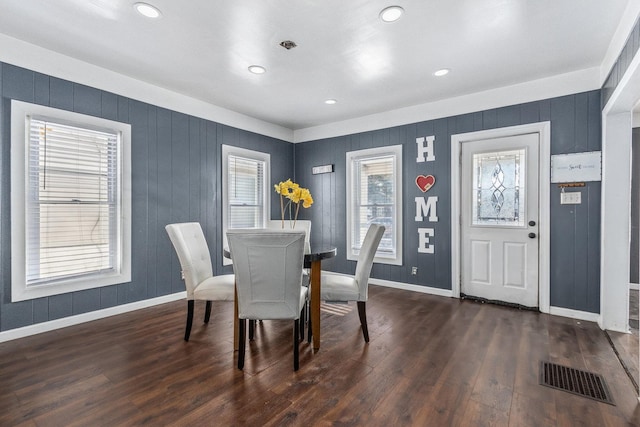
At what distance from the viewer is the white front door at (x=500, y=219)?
3.62m

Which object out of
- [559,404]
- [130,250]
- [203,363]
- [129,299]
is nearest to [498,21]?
[559,404]

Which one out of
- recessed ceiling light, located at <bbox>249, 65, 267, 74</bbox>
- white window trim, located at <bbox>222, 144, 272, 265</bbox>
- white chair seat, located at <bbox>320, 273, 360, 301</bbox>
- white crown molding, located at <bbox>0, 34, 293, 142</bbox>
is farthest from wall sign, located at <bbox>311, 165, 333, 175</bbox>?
white chair seat, located at <bbox>320, 273, 360, 301</bbox>

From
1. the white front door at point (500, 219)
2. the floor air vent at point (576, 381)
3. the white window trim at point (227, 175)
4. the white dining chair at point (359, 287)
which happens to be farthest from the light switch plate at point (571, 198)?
the white window trim at point (227, 175)

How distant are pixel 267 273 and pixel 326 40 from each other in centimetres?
204

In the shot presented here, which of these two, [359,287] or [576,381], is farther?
[359,287]

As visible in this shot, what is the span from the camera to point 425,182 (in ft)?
14.3

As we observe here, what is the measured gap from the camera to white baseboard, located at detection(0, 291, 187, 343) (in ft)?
9.16

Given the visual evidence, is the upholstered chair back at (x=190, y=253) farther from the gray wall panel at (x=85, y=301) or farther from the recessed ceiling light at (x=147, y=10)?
the recessed ceiling light at (x=147, y=10)

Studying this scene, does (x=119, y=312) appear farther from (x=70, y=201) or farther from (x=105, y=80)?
(x=105, y=80)

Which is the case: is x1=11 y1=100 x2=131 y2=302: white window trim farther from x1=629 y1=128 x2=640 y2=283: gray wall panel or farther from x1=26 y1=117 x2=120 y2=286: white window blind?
x1=629 y1=128 x2=640 y2=283: gray wall panel

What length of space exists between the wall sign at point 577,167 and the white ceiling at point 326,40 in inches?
36.2

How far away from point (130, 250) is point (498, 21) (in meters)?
4.17

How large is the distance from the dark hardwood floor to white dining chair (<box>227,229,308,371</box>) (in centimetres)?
36

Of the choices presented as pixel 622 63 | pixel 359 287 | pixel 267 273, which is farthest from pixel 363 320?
pixel 622 63
